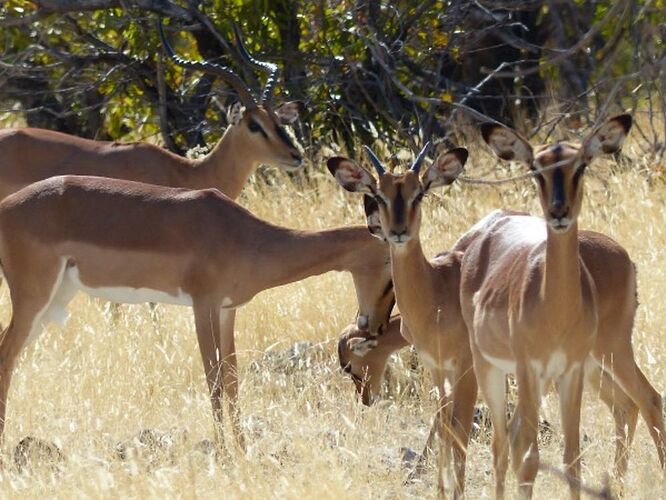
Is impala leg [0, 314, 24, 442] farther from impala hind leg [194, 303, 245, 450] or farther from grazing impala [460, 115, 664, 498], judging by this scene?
grazing impala [460, 115, 664, 498]

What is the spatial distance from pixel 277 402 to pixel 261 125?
329cm

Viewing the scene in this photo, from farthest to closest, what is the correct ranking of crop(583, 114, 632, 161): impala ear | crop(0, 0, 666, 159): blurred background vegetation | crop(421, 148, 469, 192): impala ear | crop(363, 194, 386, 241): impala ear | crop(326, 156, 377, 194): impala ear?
crop(0, 0, 666, 159): blurred background vegetation
crop(363, 194, 386, 241): impala ear
crop(421, 148, 469, 192): impala ear
crop(326, 156, 377, 194): impala ear
crop(583, 114, 632, 161): impala ear

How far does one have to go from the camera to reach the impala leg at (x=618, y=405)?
5.62 metres

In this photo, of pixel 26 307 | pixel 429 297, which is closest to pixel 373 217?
pixel 429 297

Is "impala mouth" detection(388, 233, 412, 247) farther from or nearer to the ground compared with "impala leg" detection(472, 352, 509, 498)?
farther from the ground

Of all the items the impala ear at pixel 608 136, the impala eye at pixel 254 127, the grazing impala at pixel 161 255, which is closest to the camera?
the impala ear at pixel 608 136

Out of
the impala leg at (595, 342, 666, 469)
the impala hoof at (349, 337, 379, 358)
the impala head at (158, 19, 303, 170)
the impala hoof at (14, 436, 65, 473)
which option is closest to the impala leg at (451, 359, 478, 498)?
the impala leg at (595, 342, 666, 469)

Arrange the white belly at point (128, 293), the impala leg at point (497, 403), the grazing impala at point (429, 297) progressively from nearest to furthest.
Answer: the impala leg at point (497, 403), the grazing impala at point (429, 297), the white belly at point (128, 293)

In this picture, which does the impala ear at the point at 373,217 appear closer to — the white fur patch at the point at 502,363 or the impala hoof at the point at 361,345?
the impala hoof at the point at 361,345

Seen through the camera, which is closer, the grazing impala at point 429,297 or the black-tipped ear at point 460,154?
the grazing impala at point 429,297

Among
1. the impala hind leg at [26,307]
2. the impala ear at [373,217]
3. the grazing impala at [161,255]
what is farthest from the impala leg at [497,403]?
the impala hind leg at [26,307]

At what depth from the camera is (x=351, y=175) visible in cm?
579

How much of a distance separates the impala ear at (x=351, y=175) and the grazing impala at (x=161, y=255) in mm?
1166

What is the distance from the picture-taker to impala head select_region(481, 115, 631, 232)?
177 inches
